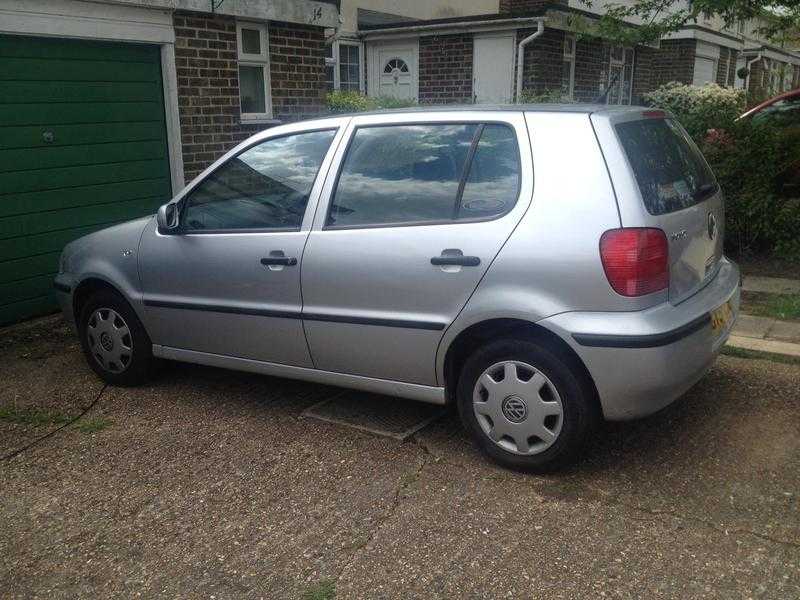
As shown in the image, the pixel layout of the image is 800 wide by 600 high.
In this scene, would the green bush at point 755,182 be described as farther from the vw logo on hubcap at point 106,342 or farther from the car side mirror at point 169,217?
the vw logo on hubcap at point 106,342

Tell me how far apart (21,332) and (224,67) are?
11.9ft

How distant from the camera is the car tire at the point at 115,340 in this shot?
17.4 ft

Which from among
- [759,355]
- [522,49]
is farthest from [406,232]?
[522,49]

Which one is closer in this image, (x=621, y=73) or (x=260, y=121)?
(x=260, y=121)

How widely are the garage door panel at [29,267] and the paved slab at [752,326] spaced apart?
5696 mm

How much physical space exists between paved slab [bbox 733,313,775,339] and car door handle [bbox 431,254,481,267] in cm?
287

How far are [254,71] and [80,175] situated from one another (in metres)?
2.83

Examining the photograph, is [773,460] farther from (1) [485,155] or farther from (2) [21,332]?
(2) [21,332]

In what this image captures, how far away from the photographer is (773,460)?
13.5 ft

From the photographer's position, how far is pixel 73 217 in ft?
24.3

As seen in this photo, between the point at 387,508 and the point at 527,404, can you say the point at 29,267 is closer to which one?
the point at 387,508

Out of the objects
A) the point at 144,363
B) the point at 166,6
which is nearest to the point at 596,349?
the point at 144,363

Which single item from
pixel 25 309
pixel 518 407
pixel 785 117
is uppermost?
pixel 785 117

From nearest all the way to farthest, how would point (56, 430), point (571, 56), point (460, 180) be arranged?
1. point (460, 180)
2. point (56, 430)
3. point (571, 56)
